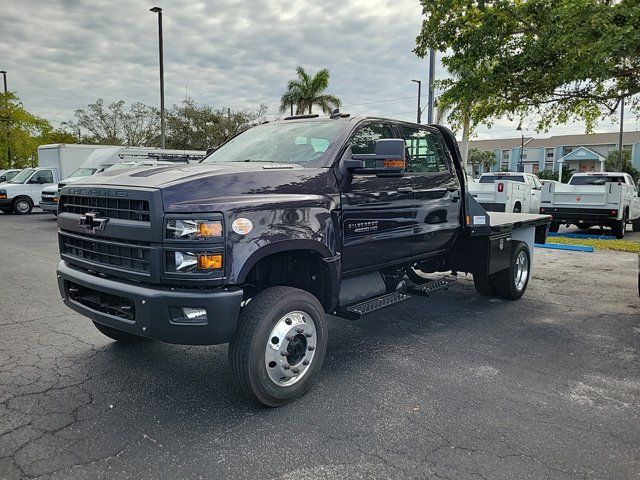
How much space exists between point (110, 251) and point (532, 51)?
923 cm

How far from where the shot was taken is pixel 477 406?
3615mm

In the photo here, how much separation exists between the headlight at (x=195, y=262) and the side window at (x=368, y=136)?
175cm

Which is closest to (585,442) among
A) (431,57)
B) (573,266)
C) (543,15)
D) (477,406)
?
(477,406)

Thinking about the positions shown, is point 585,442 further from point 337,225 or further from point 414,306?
point 414,306

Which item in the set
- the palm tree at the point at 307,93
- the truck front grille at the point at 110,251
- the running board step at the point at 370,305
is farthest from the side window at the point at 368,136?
the palm tree at the point at 307,93

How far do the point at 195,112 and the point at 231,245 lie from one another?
3427 cm

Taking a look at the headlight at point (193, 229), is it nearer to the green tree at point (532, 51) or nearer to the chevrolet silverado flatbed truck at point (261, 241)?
the chevrolet silverado flatbed truck at point (261, 241)

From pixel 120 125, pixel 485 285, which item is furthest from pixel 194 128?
pixel 485 285

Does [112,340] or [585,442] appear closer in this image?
[585,442]

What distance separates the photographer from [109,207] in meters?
3.52

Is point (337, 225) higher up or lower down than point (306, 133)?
lower down

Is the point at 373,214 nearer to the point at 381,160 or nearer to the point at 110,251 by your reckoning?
the point at 381,160

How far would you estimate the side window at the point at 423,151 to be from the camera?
203 inches

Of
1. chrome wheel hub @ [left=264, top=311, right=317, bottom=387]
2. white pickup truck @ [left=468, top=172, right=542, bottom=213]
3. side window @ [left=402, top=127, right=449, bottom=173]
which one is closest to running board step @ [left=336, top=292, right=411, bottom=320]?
chrome wheel hub @ [left=264, top=311, right=317, bottom=387]
